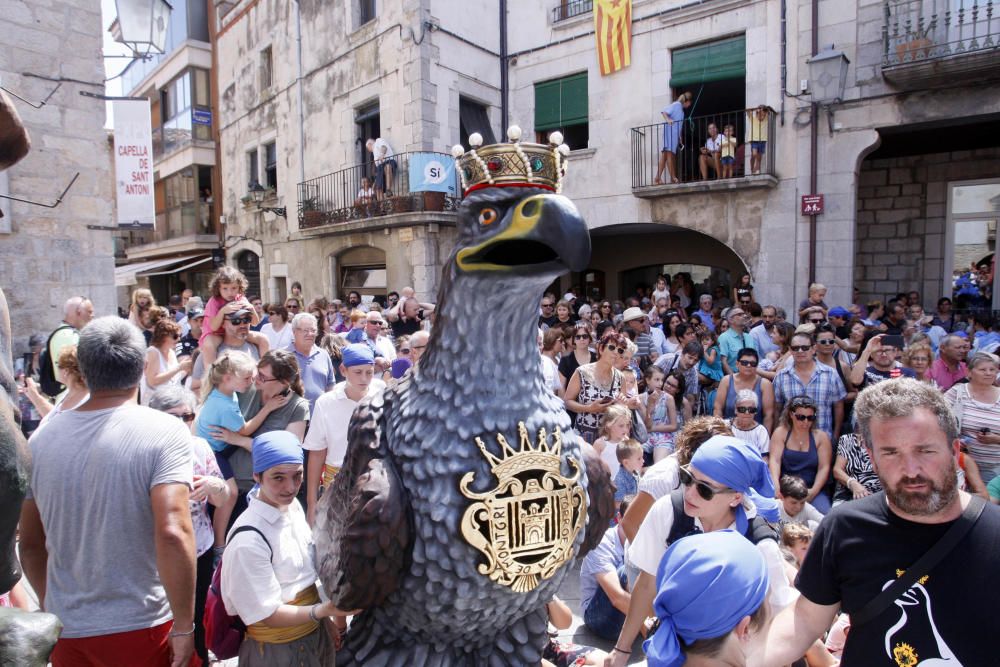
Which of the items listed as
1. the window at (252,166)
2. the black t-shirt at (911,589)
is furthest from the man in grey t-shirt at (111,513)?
the window at (252,166)

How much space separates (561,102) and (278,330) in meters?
7.87

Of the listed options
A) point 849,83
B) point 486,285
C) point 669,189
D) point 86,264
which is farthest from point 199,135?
point 486,285

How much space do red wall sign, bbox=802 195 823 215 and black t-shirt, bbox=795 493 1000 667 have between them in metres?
8.40

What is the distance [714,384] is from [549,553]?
4.50 meters

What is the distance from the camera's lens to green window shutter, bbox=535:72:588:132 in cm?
1156

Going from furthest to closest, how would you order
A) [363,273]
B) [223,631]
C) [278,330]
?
Result: 1. [363,273]
2. [278,330]
3. [223,631]

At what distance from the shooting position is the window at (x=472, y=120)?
12773 mm

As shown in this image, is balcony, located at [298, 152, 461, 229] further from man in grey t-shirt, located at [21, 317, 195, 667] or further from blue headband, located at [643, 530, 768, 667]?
blue headband, located at [643, 530, 768, 667]

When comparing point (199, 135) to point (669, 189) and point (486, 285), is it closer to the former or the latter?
point (669, 189)

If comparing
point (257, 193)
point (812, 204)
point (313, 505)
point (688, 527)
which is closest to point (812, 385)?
point (688, 527)

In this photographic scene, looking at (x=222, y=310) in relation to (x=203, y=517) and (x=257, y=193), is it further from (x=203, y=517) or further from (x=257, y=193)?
(x=257, y=193)

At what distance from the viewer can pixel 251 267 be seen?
1784 cm

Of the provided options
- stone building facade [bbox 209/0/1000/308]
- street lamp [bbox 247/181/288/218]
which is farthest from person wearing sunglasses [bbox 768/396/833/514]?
street lamp [bbox 247/181/288/218]

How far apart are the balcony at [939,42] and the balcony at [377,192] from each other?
6.71m
